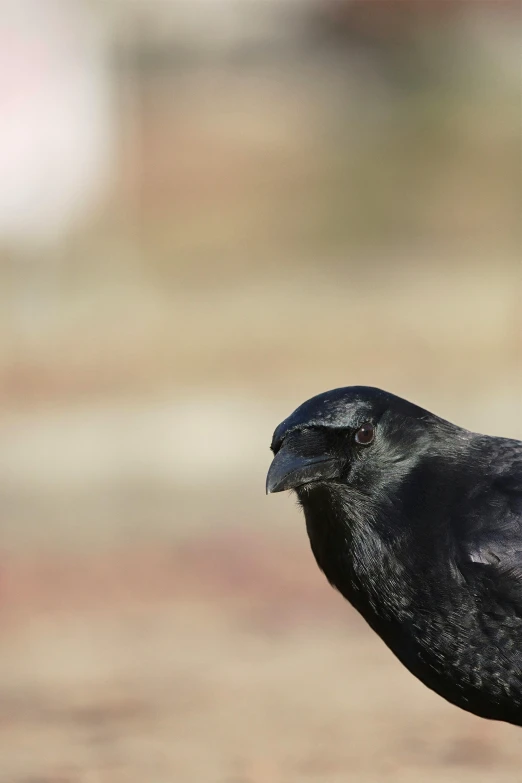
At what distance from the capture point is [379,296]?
2328cm

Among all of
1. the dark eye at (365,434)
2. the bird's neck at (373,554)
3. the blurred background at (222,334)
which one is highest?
the blurred background at (222,334)

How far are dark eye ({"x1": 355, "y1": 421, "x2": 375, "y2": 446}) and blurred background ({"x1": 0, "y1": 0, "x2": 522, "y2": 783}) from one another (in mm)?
1934

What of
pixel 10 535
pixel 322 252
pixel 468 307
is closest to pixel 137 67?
pixel 322 252

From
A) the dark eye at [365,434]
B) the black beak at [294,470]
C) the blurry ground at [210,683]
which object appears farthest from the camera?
the blurry ground at [210,683]

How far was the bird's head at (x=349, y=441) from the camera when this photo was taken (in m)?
4.83

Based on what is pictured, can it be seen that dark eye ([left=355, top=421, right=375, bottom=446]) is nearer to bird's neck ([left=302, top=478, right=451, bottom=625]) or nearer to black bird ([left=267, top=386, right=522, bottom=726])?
black bird ([left=267, top=386, right=522, bottom=726])

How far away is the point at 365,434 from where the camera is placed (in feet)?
16.3

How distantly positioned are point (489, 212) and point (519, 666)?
73.6 feet

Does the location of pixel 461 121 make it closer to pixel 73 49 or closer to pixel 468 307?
pixel 468 307

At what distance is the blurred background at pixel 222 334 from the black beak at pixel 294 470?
1915 mm

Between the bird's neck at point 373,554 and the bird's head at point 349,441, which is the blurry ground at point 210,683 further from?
the bird's head at point 349,441

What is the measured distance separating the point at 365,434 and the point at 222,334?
15.9m

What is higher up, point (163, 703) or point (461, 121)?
point (461, 121)

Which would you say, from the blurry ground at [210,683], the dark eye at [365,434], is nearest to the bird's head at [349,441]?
the dark eye at [365,434]
